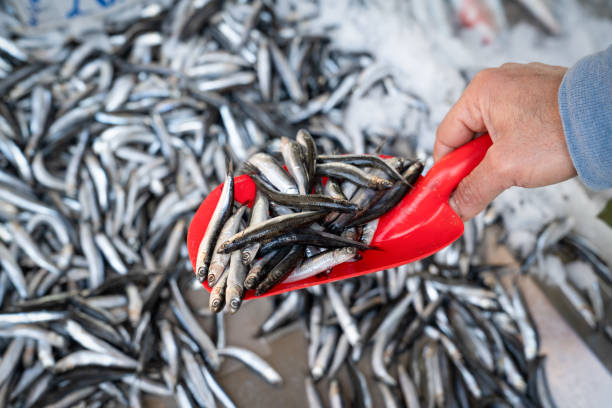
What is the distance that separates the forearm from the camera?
98 cm

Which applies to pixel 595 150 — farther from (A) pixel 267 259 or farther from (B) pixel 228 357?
(B) pixel 228 357

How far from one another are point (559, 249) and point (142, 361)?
106 inches

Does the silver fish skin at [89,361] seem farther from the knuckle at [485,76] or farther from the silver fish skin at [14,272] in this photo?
the knuckle at [485,76]

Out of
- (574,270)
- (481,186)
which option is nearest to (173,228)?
(481,186)

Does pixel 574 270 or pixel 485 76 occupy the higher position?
pixel 485 76

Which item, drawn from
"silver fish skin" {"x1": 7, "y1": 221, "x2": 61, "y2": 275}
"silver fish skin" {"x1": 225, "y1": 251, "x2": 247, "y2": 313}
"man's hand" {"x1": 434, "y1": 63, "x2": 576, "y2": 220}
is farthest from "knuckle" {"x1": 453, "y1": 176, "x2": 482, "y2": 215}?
"silver fish skin" {"x1": 7, "y1": 221, "x2": 61, "y2": 275}

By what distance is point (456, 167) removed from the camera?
1439 mm

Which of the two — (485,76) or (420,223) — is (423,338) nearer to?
(420,223)

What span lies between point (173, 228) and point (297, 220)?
4.63ft

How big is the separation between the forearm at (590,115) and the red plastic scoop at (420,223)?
41 cm

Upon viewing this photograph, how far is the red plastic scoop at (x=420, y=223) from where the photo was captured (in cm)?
143

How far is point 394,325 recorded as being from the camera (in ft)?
7.16

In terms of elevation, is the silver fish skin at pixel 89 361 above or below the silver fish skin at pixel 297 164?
below

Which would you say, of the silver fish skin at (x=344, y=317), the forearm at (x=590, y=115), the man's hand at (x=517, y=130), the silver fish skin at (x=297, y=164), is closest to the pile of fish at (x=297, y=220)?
the silver fish skin at (x=297, y=164)
